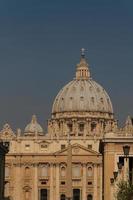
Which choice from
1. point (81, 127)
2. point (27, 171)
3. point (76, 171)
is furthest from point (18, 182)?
point (81, 127)

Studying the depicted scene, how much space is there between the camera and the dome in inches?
6781

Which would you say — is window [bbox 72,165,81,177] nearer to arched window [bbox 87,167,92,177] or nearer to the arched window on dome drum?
arched window [bbox 87,167,92,177]

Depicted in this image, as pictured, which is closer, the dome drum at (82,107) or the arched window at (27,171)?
the arched window at (27,171)

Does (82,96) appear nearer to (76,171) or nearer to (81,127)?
(81,127)

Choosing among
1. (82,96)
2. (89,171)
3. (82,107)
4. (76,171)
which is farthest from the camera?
(82,96)

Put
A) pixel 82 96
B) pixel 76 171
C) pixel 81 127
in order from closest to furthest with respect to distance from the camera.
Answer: pixel 76 171 < pixel 81 127 < pixel 82 96

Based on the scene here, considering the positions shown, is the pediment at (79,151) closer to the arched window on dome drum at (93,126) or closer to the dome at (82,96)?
the arched window on dome drum at (93,126)

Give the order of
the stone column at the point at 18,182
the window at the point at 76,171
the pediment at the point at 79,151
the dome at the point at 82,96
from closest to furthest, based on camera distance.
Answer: the pediment at the point at 79,151, the stone column at the point at 18,182, the window at the point at 76,171, the dome at the point at 82,96

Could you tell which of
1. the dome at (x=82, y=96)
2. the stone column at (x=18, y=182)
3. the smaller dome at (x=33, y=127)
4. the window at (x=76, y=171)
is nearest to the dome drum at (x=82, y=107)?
the dome at (x=82, y=96)

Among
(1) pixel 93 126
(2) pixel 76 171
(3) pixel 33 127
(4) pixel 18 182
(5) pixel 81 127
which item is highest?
(3) pixel 33 127

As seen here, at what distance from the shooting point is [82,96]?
583 feet

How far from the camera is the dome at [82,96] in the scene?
172250 millimetres

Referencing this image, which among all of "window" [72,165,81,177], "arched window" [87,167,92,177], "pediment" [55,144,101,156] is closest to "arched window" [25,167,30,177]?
"pediment" [55,144,101,156]

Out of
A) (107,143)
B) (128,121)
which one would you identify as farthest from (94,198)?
(107,143)
